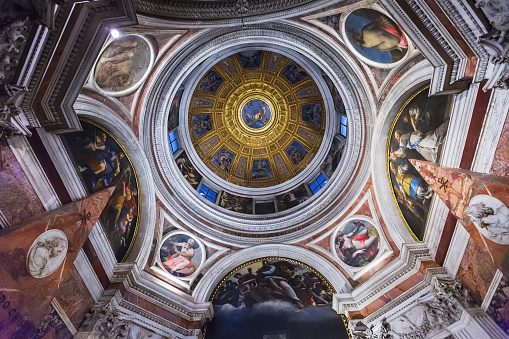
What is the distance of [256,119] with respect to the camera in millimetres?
19891

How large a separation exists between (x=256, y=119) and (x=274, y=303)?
38.2 ft

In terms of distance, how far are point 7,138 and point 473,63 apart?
10.1 metres

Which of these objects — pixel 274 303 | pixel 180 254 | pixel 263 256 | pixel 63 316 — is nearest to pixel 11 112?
pixel 63 316

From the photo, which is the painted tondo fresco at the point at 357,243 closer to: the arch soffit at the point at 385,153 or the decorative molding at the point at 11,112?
the arch soffit at the point at 385,153

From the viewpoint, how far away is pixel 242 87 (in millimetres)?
18844

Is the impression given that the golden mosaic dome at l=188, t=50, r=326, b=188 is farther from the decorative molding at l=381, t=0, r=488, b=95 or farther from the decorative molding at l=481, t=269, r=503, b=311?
the decorative molding at l=481, t=269, r=503, b=311

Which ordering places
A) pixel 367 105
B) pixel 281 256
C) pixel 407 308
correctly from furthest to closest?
pixel 281 256
pixel 367 105
pixel 407 308

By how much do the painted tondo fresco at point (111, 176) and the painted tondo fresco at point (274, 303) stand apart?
5.22 meters

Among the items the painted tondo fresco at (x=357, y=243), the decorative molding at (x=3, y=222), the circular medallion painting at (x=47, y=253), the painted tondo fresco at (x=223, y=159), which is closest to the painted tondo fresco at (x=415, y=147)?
the painted tondo fresco at (x=357, y=243)

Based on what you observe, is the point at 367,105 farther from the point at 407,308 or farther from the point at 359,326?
the point at 359,326

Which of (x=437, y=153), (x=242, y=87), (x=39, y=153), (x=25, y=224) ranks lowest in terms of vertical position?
(x=25, y=224)

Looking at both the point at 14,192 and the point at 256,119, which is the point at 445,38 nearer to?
the point at 14,192

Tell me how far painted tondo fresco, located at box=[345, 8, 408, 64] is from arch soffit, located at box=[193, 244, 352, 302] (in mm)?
8907

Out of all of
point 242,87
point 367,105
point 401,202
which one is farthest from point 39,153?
point 242,87
